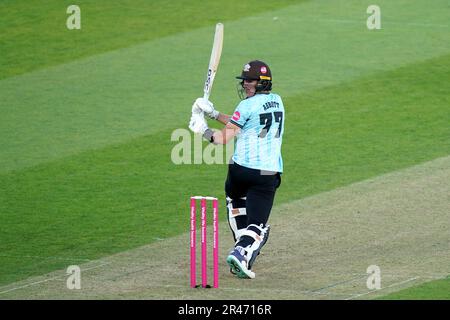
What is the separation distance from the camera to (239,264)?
10281 mm

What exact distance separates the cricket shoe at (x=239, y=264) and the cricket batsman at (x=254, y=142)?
0.09ft

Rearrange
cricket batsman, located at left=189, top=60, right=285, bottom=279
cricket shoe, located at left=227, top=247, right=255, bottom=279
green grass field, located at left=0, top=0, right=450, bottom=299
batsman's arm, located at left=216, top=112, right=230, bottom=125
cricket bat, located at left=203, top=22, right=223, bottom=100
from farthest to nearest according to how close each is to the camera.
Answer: green grass field, located at left=0, top=0, right=450, bottom=299, cricket bat, located at left=203, top=22, right=223, bottom=100, batsman's arm, located at left=216, top=112, right=230, bottom=125, cricket batsman, located at left=189, top=60, right=285, bottom=279, cricket shoe, located at left=227, top=247, right=255, bottom=279

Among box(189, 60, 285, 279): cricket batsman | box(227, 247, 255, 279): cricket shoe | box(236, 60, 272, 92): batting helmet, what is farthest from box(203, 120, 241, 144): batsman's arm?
box(227, 247, 255, 279): cricket shoe

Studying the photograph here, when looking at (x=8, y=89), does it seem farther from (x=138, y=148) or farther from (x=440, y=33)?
(x=440, y=33)

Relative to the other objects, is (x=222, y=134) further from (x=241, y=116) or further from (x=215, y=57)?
(x=215, y=57)

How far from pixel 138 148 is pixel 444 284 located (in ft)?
20.8

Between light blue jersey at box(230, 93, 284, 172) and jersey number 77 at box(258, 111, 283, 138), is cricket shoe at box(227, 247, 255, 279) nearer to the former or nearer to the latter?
light blue jersey at box(230, 93, 284, 172)

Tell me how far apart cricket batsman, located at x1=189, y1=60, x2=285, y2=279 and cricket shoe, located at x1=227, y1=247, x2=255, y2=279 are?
27mm

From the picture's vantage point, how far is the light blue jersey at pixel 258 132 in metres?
10.6

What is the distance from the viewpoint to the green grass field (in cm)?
1275

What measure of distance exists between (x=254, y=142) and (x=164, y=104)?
21.0 feet

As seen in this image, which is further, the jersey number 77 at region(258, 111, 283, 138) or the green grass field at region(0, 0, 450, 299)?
the green grass field at region(0, 0, 450, 299)

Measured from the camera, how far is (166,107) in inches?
660
